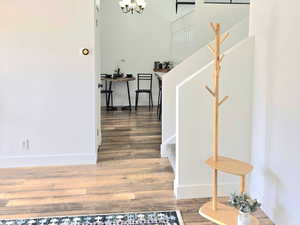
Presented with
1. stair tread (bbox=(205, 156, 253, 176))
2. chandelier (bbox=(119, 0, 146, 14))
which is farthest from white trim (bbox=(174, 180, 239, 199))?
chandelier (bbox=(119, 0, 146, 14))

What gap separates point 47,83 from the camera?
438 centimetres

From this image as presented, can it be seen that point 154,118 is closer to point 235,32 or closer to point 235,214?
point 235,32

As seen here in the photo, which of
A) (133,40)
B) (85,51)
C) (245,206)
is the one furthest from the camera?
(133,40)

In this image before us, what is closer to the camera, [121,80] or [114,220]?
[114,220]

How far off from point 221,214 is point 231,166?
401 millimetres

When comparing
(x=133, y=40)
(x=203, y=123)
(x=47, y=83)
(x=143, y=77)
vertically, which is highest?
(x=133, y=40)

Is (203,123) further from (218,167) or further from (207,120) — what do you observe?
(218,167)

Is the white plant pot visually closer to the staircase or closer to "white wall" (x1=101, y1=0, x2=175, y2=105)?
the staircase

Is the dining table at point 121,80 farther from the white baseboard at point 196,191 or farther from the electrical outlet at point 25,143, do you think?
the white baseboard at point 196,191

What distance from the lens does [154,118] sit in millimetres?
7750

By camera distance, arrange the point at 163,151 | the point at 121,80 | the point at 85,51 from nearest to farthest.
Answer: the point at 85,51
the point at 163,151
the point at 121,80

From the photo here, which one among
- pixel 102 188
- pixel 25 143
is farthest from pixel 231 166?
pixel 25 143

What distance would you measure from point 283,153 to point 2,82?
10.8 feet

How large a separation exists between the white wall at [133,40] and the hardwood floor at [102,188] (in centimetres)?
452
